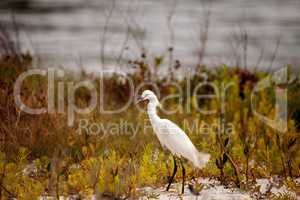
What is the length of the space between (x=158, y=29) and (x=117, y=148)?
14.6 meters

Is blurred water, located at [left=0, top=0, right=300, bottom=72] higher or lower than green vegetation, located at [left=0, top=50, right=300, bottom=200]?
higher

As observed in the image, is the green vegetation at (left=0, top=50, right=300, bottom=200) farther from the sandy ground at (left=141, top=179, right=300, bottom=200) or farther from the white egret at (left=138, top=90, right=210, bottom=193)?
the white egret at (left=138, top=90, right=210, bottom=193)

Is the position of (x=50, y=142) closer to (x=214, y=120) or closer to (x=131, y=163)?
(x=131, y=163)

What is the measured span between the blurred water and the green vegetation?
234 inches

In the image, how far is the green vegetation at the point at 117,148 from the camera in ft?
17.4

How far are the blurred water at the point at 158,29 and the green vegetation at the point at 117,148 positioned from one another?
5.93 meters

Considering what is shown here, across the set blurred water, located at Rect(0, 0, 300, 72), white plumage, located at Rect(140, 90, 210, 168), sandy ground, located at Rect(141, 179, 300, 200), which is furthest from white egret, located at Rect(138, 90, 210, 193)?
blurred water, located at Rect(0, 0, 300, 72)

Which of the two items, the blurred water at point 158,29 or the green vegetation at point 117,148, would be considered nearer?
the green vegetation at point 117,148

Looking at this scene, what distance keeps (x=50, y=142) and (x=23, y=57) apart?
2.60m

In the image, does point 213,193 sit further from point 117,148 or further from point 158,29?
point 158,29

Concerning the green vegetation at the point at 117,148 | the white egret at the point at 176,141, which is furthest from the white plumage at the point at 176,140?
the green vegetation at the point at 117,148

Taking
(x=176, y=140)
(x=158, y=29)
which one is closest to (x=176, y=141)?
(x=176, y=140)

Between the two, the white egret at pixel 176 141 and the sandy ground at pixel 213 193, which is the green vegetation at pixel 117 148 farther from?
Result: the white egret at pixel 176 141

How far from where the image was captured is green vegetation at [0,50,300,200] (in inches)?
208
